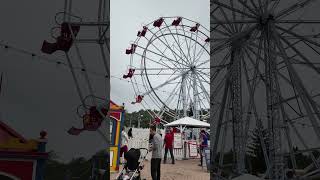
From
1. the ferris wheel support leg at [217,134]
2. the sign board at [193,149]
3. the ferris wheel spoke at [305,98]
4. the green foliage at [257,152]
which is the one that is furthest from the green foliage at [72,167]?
the sign board at [193,149]

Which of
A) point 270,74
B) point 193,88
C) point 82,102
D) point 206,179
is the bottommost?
point 206,179

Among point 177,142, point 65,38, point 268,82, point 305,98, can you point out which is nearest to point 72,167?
point 65,38

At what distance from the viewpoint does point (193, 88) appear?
328 inches

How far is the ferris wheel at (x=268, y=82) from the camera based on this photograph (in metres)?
2.70

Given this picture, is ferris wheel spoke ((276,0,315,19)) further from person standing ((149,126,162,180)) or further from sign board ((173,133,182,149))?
sign board ((173,133,182,149))

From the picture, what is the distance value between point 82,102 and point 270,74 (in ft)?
4.65

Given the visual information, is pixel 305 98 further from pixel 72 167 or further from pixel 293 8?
pixel 72 167

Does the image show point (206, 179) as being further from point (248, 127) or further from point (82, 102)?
point (82, 102)

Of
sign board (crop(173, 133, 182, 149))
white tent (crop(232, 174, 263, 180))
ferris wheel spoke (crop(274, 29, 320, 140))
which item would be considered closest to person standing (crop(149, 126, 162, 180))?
white tent (crop(232, 174, 263, 180))

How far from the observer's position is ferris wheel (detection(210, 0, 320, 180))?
2701mm

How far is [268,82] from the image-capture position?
110 inches

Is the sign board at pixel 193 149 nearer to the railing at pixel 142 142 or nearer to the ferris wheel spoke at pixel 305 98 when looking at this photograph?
the railing at pixel 142 142

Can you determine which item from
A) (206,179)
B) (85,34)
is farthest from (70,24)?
(206,179)

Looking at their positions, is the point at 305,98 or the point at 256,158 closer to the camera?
the point at 305,98
